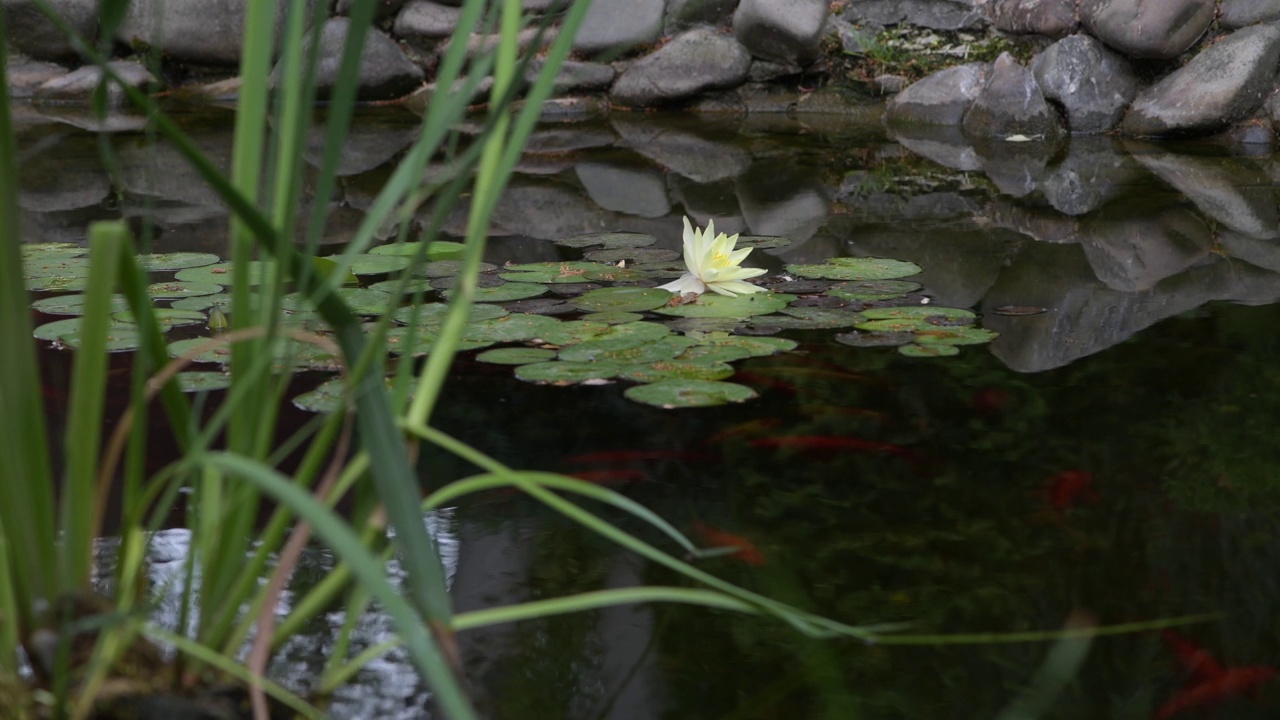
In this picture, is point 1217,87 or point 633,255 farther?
→ point 1217,87

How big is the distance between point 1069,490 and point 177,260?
75.4 inches

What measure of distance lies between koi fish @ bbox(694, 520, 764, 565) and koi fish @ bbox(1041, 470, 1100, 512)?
36cm

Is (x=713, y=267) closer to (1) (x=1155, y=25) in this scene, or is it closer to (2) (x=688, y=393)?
(2) (x=688, y=393)

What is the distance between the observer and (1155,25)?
15.7ft

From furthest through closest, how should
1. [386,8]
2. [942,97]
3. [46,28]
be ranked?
[386,8] < [46,28] < [942,97]

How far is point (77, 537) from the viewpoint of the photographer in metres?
0.73

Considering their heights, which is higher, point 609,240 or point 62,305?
point 609,240

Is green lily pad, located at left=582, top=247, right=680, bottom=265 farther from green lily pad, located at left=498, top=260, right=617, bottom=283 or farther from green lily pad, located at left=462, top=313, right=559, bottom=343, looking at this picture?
green lily pad, located at left=462, top=313, right=559, bottom=343

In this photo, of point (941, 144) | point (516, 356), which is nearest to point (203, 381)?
point (516, 356)

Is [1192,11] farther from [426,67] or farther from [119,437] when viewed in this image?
[119,437]

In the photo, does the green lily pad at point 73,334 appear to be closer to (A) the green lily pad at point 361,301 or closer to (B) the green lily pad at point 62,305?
(B) the green lily pad at point 62,305

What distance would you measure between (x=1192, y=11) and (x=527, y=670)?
4747mm

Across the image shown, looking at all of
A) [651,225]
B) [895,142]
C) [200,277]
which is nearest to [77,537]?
[200,277]

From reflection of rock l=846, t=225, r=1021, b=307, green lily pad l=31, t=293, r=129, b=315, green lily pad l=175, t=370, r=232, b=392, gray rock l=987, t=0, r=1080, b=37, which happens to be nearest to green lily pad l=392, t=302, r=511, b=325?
green lily pad l=175, t=370, r=232, b=392
